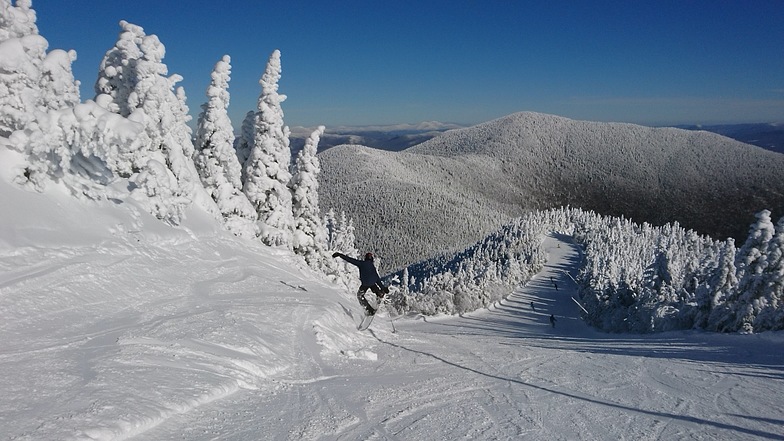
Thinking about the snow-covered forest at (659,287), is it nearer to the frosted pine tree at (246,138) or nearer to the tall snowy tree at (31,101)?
the frosted pine tree at (246,138)

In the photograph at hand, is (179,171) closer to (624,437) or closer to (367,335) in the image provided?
(367,335)

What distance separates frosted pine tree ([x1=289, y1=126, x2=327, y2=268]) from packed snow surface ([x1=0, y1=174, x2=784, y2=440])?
43.1ft

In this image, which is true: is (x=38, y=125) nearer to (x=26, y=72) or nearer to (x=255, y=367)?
(x=26, y=72)

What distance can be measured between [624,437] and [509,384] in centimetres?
265

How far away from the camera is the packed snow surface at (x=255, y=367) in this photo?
6.10 m

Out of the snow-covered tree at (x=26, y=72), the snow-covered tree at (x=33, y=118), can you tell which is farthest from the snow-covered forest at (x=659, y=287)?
the snow-covered tree at (x=33, y=118)

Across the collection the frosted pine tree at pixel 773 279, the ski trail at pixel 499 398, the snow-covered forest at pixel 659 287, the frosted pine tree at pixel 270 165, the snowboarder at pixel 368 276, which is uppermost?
the frosted pine tree at pixel 270 165

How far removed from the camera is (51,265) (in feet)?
32.1

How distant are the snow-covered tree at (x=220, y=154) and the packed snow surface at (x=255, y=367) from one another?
8659 mm

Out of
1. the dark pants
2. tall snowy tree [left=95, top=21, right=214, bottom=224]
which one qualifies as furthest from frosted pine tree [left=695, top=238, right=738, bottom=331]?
tall snowy tree [left=95, top=21, right=214, bottom=224]

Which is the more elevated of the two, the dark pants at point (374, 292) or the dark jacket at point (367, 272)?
the dark jacket at point (367, 272)

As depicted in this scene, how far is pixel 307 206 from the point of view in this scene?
1102 inches

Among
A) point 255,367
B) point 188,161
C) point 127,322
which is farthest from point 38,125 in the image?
point 188,161

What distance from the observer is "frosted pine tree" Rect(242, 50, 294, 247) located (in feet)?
84.3
